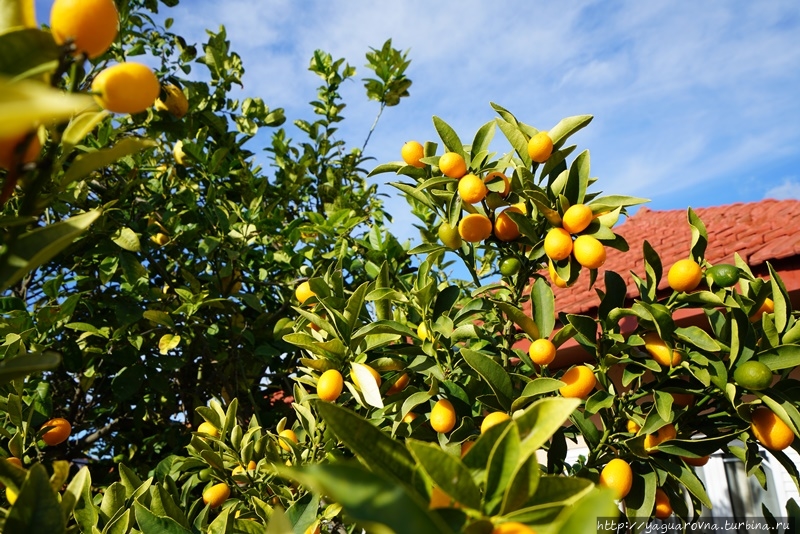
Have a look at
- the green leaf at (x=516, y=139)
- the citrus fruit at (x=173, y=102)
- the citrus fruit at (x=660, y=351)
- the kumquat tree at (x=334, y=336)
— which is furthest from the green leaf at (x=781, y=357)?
the citrus fruit at (x=173, y=102)

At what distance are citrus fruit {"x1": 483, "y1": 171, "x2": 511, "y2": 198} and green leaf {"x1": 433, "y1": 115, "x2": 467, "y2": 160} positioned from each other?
8 centimetres

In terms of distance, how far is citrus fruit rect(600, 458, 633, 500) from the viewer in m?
1.05

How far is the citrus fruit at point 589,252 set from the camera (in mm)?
1101

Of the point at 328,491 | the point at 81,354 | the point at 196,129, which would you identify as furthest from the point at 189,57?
the point at 328,491

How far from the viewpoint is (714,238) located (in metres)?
2.96

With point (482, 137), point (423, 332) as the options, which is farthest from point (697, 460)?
point (482, 137)

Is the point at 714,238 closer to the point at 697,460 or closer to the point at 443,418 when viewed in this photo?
the point at 697,460

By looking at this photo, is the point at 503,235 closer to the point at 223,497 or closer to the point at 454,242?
the point at 454,242

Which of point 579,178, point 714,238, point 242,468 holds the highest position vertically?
point 714,238

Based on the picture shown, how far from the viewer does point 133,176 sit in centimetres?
199

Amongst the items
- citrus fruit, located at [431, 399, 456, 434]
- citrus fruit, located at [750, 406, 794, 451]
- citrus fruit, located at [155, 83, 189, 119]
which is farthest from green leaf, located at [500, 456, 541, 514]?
citrus fruit, located at [155, 83, 189, 119]

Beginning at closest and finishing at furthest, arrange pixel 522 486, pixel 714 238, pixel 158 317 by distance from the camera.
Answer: pixel 522 486, pixel 158 317, pixel 714 238

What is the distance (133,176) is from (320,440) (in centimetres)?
125

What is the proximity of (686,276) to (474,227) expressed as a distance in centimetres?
47
